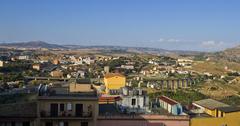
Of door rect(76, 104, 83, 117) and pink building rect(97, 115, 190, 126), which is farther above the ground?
door rect(76, 104, 83, 117)

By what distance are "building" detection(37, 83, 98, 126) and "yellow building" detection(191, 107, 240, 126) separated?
883 centimetres

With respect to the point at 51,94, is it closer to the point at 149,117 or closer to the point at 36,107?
the point at 36,107

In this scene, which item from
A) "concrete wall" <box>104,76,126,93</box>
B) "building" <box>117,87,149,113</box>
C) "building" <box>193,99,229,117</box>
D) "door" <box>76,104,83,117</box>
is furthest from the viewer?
"concrete wall" <box>104,76,126,93</box>

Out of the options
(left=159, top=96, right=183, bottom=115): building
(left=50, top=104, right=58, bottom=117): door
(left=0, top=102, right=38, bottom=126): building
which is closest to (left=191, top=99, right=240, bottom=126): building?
(left=159, top=96, right=183, bottom=115): building

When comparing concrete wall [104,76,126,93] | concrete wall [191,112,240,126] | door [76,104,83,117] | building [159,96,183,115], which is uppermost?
door [76,104,83,117]

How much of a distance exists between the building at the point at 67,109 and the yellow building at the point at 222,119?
883 cm

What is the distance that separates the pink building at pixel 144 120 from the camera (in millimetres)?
32312

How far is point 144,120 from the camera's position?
32.9 meters

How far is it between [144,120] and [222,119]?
7.29 metres

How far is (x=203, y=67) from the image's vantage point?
170625mm

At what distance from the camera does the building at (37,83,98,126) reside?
101 ft

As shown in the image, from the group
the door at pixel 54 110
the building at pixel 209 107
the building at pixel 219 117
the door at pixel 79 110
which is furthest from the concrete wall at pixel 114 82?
the door at pixel 54 110

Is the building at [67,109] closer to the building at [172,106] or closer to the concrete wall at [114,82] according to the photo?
the building at [172,106]

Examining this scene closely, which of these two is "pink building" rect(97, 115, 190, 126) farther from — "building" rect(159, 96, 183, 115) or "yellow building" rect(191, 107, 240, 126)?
"building" rect(159, 96, 183, 115)
